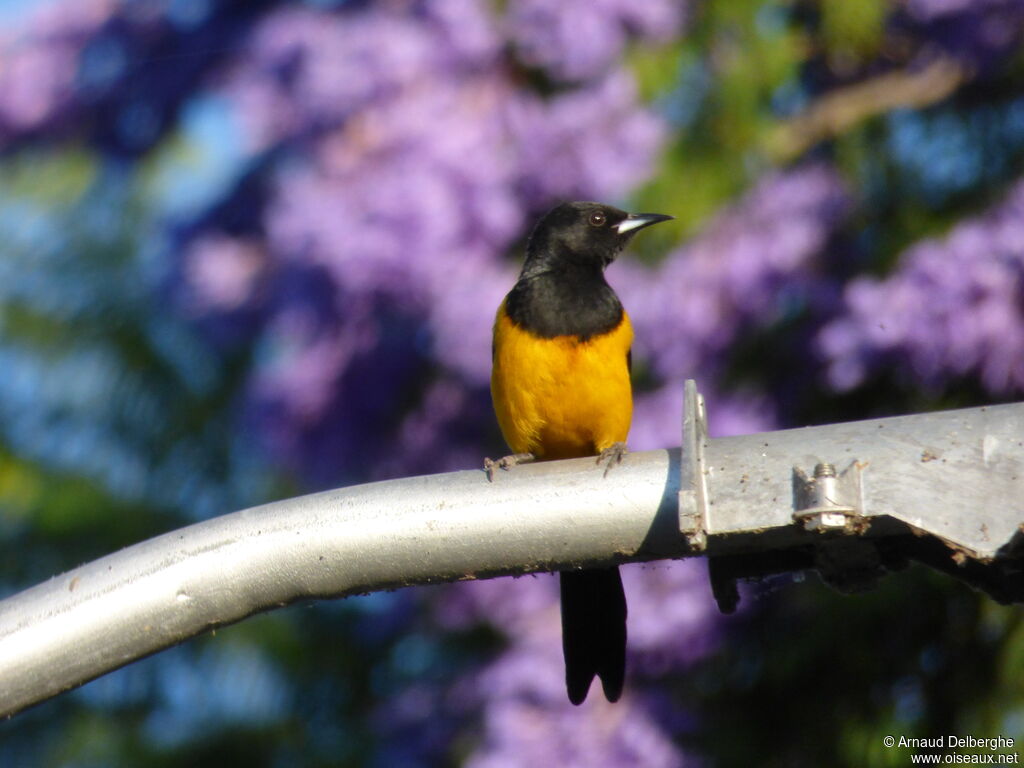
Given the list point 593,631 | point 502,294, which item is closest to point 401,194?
point 502,294

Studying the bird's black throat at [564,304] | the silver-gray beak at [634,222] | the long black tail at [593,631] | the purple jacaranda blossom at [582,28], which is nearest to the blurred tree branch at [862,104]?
the purple jacaranda blossom at [582,28]

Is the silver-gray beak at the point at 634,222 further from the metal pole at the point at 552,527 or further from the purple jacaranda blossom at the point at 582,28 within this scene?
the metal pole at the point at 552,527

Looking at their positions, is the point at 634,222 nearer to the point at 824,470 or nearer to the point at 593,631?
the point at 593,631

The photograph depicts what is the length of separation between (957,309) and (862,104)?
136cm

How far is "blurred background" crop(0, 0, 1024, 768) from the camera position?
4500 mm

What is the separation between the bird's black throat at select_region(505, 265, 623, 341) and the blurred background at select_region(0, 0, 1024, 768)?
32 cm

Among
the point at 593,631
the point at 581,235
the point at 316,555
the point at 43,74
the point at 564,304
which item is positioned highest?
the point at 43,74

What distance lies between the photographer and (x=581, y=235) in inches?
186

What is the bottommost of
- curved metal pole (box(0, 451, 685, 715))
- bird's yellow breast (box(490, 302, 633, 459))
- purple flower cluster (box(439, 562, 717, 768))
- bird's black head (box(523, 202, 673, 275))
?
purple flower cluster (box(439, 562, 717, 768))

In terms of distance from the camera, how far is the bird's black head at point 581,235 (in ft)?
15.3

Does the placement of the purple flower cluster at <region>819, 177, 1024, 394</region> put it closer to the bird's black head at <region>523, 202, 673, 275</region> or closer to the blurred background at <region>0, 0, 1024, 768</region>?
the blurred background at <region>0, 0, 1024, 768</region>

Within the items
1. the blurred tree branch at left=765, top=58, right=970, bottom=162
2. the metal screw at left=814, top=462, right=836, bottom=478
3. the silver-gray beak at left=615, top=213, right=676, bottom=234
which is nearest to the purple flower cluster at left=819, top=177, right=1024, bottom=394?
the silver-gray beak at left=615, top=213, right=676, bottom=234

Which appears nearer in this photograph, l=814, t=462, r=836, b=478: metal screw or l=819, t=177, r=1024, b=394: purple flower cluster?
l=814, t=462, r=836, b=478: metal screw

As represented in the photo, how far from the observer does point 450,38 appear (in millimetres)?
5309
